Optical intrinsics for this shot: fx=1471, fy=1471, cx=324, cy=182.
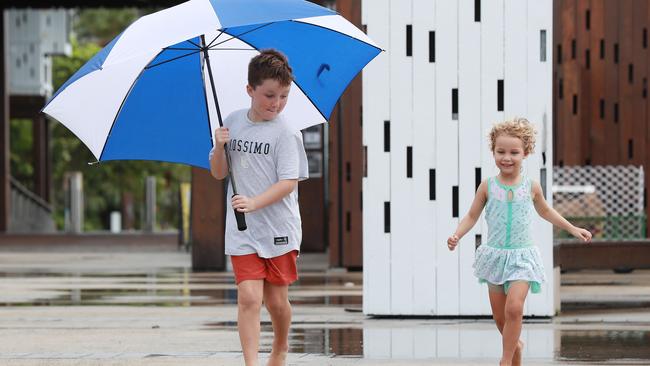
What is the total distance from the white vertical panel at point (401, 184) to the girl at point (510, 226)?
379cm

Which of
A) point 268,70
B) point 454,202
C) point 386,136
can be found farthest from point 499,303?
point 386,136

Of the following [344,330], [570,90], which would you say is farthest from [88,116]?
[570,90]

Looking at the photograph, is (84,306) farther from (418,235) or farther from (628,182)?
(628,182)

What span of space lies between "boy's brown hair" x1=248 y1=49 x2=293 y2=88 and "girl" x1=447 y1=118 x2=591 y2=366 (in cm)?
131

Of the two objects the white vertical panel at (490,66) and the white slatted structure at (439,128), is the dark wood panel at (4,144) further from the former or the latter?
the white vertical panel at (490,66)

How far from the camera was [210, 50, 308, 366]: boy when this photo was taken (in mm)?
7047

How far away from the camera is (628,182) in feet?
64.3

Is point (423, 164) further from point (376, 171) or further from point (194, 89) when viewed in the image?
point (194, 89)

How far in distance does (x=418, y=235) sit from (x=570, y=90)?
12125 mm

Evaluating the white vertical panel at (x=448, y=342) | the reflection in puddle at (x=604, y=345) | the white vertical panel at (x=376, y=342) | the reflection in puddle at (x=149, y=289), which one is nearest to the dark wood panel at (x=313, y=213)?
the reflection in puddle at (x=149, y=289)

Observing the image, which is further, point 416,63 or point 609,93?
point 609,93

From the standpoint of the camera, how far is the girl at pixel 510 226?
7652 millimetres

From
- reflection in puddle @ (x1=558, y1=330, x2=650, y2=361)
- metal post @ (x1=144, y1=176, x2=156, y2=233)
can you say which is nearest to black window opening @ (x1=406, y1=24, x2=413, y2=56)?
reflection in puddle @ (x1=558, y1=330, x2=650, y2=361)

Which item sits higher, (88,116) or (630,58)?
(630,58)
